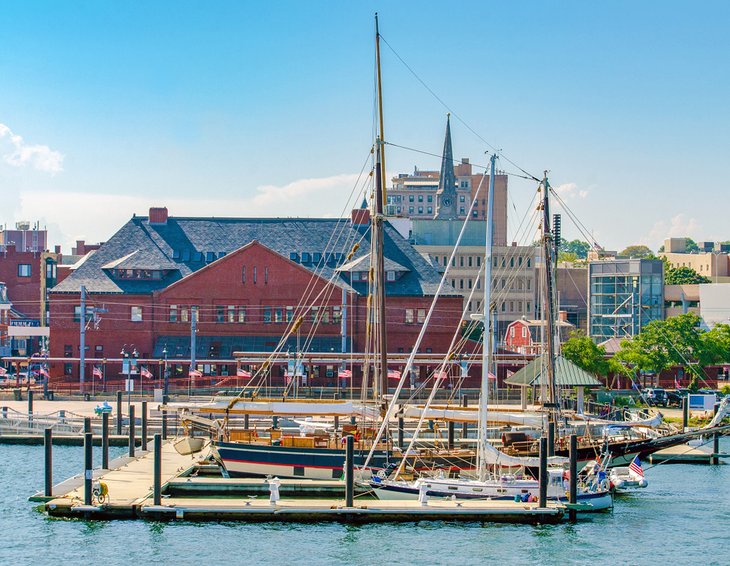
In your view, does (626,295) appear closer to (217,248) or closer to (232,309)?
(217,248)

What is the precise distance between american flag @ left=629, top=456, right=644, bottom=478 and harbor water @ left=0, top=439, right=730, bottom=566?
322 centimetres

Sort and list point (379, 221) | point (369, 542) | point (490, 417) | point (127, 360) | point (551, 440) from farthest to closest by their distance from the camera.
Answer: point (127, 360), point (379, 221), point (490, 417), point (551, 440), point (369, 542)

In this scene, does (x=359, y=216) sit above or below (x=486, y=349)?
above

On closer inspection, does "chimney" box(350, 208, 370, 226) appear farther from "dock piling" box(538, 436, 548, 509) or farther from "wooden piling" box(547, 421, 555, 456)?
"dock piling" box(538, 436, 548, 509)

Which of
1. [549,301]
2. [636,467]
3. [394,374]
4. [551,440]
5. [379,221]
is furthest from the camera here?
[394,374]

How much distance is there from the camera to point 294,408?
69.9m

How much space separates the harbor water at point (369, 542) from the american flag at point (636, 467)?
3.22 m

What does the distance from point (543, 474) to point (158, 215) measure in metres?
78.3

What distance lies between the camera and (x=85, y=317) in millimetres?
118625

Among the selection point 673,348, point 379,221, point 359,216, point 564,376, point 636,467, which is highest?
point 359,216

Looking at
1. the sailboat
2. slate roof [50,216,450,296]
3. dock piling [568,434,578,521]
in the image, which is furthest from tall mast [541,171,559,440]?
slate roof [50,216,450,296]

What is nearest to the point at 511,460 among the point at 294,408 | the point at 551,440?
the point at 551,440

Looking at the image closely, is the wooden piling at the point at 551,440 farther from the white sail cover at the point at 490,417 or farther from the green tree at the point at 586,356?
the green tree at the point at 586,356

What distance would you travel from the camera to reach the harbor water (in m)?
51.2
